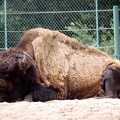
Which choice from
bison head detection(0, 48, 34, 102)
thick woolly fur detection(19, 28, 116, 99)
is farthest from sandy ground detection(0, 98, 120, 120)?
thick woolly fur detection(19, 28, 116, 99)

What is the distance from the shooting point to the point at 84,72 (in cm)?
700

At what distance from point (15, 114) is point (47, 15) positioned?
38.1 ft

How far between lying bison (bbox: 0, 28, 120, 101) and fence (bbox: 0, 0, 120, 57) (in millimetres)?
7141

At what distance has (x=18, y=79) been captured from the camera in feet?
21.0

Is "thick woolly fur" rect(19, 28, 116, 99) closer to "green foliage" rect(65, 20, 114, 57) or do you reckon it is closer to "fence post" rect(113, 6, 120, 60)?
"fence post" rect(113, 6, 120, 60)

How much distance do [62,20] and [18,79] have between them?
31.1 feet

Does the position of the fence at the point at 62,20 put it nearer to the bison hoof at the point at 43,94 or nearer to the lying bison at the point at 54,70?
the lying bison at the point at 54,70

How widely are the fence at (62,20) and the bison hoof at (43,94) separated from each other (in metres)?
7.92

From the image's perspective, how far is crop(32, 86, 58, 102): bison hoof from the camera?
250 inches

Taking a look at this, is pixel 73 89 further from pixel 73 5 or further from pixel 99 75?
pixel 73 5

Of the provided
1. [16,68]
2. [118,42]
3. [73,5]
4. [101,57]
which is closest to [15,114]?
[16,68]

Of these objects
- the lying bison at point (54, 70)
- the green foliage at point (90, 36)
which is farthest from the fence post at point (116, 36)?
the lying bison at point (54, 70)

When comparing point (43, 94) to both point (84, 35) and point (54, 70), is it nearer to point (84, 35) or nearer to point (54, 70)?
point (54, 70)

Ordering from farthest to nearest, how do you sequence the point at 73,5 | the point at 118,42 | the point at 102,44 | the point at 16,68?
1. the point at 73,5
2. the point at 102,44
3. the point at 118,42
4. the point at 16,68
